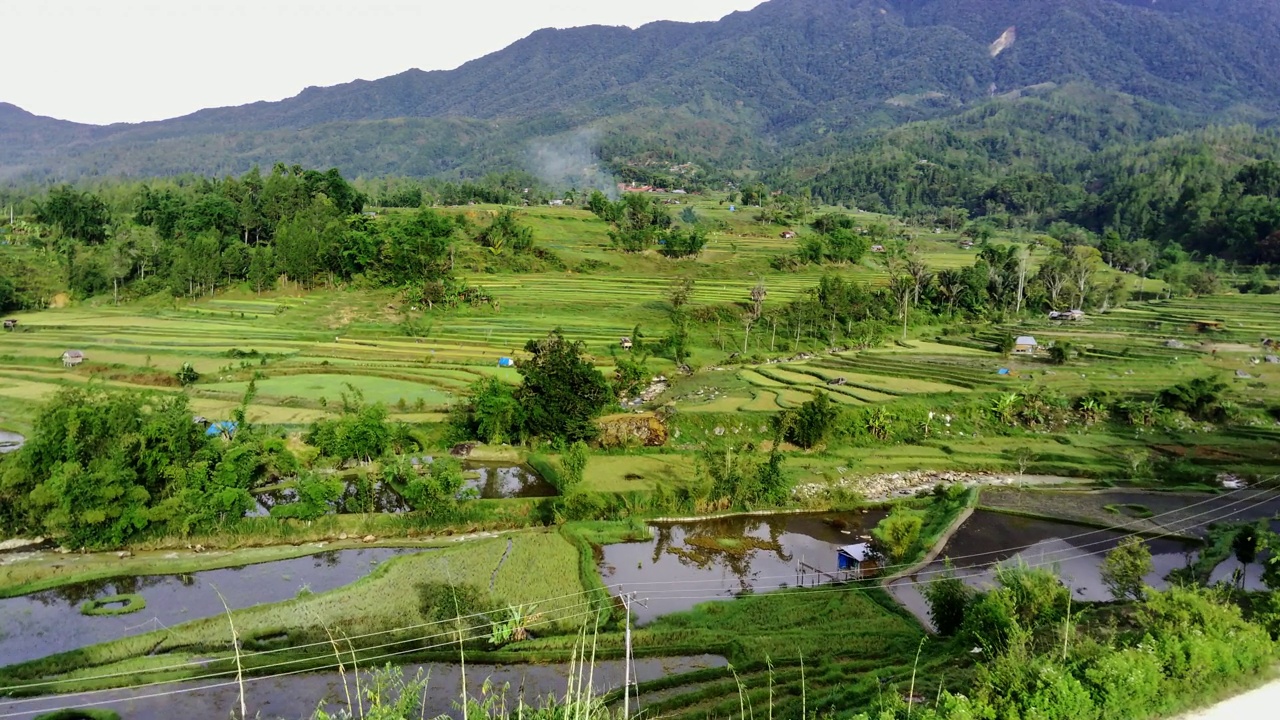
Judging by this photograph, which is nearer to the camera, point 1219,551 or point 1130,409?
point 1219,551

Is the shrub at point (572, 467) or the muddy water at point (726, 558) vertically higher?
the shrub at point (572, 467)

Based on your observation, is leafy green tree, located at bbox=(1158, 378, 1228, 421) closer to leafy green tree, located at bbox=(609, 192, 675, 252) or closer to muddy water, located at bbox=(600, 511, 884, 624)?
muddy water, located at bbox=(600, 511, 884, 624)

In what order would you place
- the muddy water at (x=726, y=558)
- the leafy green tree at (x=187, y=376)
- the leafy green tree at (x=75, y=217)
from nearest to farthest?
the muddy water at (x=726, y=558) < the leafy green tree at (x=187, y=376) < the leafy green tree at (x=75, y=217)

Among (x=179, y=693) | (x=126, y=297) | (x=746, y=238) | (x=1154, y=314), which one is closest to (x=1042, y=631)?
(x=179, y=693)

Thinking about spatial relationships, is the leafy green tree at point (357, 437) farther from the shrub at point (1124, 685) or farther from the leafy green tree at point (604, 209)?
the leafy green tree at point (604, 209)

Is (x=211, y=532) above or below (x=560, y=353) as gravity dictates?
below

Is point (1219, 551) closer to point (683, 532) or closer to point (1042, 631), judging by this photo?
point (1042, 631)

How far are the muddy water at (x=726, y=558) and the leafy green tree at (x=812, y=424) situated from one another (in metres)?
4.67

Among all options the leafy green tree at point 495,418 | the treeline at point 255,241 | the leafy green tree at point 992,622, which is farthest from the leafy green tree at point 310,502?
the treeline at point 255,241

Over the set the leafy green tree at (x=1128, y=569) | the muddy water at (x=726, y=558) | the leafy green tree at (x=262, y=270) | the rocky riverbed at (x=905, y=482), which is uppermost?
the leafy green tree at (x=262, y=270)

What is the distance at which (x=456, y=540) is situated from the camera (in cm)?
1998

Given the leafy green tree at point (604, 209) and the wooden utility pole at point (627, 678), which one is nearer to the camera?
the wooden utility pole at point (627, 678)

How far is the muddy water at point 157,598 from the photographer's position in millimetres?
14969

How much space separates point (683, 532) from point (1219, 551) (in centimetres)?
1296
